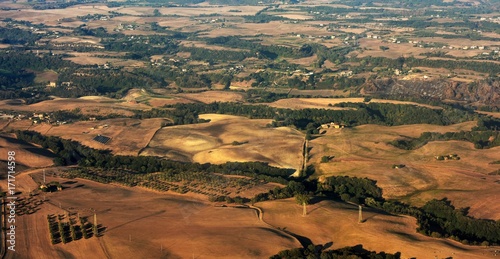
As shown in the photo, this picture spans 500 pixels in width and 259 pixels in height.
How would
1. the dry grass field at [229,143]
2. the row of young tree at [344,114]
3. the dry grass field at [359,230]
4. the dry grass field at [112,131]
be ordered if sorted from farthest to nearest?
the row of young tree at [344,114], the dry grass field at [112,131], the dry grass field at [229,143], the dry grass field at [359,230]

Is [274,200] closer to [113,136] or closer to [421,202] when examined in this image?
[421,202]

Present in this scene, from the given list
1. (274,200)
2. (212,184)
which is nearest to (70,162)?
(212,184)

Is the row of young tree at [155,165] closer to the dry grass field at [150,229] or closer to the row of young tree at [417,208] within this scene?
the row of young tree at [417,208]

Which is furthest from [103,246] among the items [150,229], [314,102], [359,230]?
[314,102]

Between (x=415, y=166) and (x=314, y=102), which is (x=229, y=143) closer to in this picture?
(x=415, y=166)

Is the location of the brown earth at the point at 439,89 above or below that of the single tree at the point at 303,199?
below

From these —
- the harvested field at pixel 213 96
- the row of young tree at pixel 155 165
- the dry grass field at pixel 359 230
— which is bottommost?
the harvested field at pixel 213 96

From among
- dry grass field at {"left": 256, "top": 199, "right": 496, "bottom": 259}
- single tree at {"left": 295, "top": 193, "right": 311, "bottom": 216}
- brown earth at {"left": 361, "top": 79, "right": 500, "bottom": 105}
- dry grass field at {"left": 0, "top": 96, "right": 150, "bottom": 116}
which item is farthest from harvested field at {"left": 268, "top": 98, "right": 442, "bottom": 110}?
single tree at {"left": 295, "top": 193, "right": 311, "bottom": 216}


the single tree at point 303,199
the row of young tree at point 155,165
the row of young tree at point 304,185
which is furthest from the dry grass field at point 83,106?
the single tree at point 303,199
